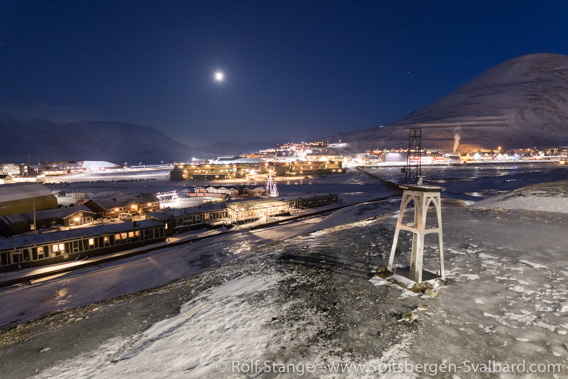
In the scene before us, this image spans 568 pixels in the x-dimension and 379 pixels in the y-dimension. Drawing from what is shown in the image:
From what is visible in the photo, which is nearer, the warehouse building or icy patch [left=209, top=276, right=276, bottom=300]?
icy patch [left=209, top=276, right=276, bottom=300]

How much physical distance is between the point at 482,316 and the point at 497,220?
12.2 metres

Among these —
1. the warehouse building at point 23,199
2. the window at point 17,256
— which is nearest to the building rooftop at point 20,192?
the warehouse building at point 23,199

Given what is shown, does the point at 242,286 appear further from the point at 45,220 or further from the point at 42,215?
the point at 42,215

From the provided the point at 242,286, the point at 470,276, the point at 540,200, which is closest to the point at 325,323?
the point at 242,286

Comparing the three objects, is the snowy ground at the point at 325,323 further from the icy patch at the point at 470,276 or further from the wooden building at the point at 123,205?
the wooden building at the point at 123,205

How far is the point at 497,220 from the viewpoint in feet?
53.2

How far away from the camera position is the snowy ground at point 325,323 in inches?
221

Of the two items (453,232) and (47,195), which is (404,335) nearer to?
(453,232)

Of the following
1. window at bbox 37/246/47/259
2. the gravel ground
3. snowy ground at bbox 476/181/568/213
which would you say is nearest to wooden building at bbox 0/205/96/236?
window at bbox 37/246/47/259

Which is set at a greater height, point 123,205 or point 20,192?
point 20,192

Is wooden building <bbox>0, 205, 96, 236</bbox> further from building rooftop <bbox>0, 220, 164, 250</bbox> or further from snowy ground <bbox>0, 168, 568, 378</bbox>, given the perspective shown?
snowy ground <bbox>0, 168, 568, 378</bbox>

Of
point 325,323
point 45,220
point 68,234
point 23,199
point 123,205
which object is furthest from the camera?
point 123,205

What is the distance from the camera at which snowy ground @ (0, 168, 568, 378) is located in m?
5.62

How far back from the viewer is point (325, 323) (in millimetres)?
6770
